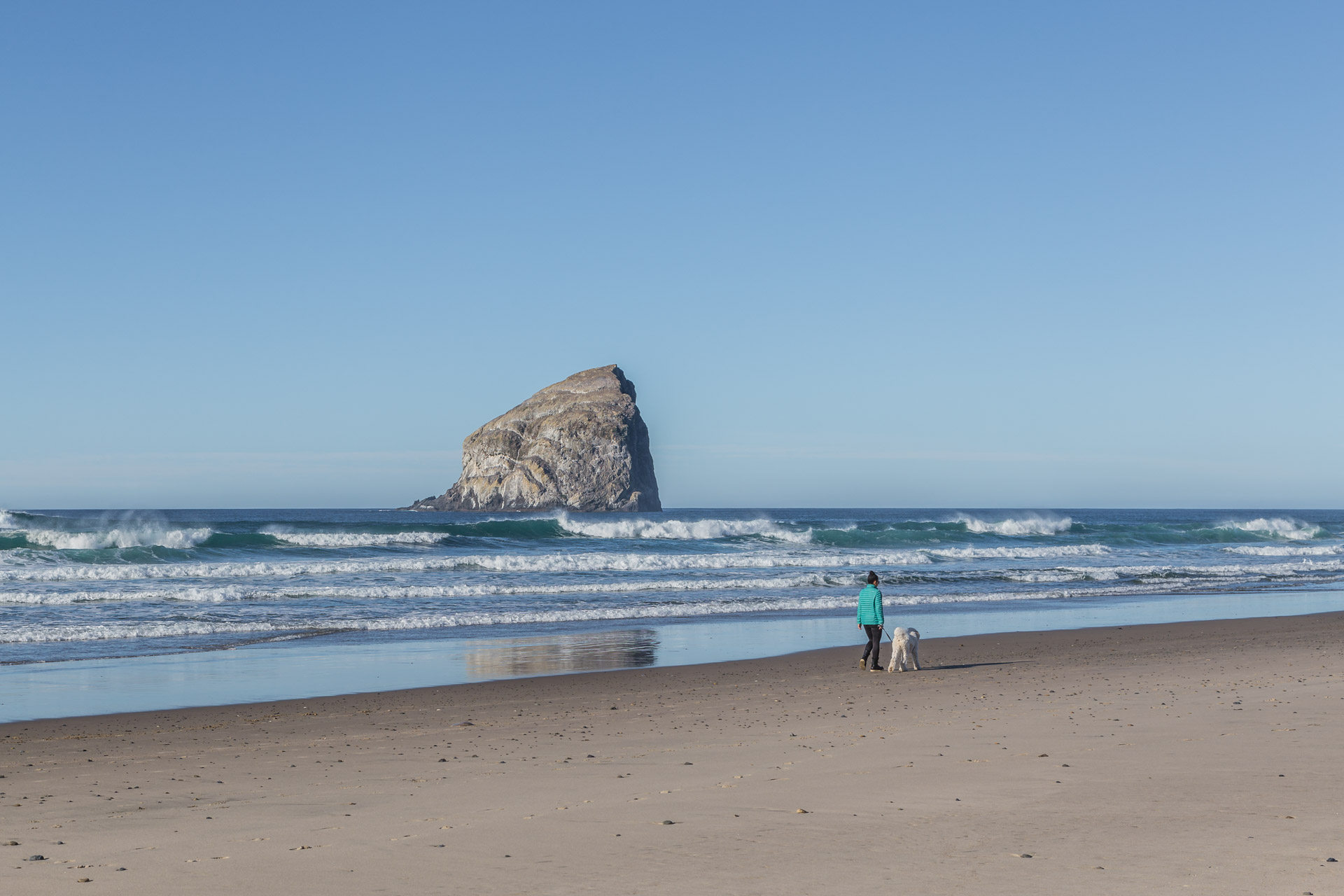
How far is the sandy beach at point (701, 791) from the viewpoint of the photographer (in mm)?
4895

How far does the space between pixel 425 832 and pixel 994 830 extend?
2938mm

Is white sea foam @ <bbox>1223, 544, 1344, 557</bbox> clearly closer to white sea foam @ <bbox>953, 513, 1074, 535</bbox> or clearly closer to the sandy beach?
white sea foam @ <bbox>953, 513, 1074, 535</bbox>

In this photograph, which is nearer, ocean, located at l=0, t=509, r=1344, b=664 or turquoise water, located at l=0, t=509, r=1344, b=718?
turquoise water, located at l=0, t=509, r=1344, b=718

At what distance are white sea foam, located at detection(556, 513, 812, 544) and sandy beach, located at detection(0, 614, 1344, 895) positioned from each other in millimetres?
45322

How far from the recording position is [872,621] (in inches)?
561

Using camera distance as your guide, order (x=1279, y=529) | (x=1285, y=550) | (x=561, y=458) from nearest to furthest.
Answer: (x=1285, y=550) → (x=1279, y=529) → (x=561, y=458)

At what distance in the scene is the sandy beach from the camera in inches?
193

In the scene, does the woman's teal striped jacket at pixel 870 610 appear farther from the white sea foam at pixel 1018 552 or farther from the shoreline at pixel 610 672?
the white sea foam at pixel 1018 552

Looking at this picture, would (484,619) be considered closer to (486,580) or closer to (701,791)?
(486,580)

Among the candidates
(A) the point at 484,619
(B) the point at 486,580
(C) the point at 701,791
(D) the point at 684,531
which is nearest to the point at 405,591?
(B) the point at 486,580

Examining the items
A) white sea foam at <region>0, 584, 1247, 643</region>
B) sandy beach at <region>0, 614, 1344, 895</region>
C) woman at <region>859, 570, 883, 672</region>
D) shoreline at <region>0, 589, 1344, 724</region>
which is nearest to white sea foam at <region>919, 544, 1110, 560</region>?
→ white sea foam at <region>0, 584, 1247, 643</region>

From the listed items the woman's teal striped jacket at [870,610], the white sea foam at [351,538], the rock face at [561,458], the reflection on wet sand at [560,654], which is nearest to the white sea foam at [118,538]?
the white sea foam at [351,538]

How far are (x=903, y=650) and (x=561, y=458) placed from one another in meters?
118

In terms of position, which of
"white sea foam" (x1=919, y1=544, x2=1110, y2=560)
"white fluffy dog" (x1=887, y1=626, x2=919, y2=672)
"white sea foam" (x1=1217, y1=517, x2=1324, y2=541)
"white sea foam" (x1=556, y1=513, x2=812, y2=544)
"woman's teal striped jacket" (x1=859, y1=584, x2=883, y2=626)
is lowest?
"white sea foam" (x1=1217, y1=517, x2=1324, y2=541)
